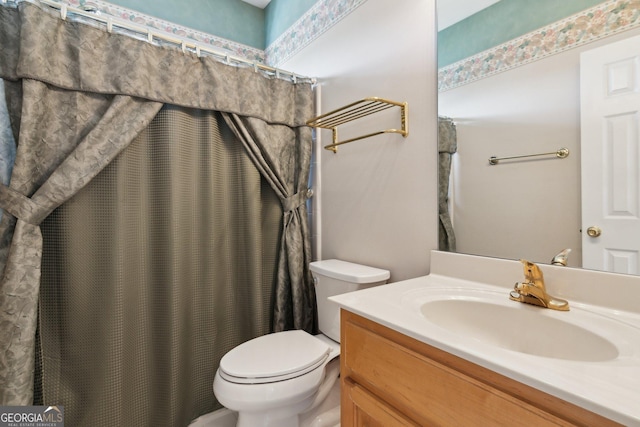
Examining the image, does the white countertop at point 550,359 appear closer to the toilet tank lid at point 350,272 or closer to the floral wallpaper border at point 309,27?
the toilet tank lid at point 350,272

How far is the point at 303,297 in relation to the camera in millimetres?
1767

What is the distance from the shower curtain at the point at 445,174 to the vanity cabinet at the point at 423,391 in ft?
1.79

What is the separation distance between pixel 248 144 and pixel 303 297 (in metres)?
0.93

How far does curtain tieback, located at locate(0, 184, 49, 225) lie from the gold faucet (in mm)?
1698

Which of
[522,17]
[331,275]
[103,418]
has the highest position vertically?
[522,17]

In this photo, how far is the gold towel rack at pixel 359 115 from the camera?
4.25 feet

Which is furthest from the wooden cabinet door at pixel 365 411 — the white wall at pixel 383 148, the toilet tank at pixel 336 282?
the white wall at pixel 383 148

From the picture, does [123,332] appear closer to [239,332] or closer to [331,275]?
[239,332]

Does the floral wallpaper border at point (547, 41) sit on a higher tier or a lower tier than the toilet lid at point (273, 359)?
higher

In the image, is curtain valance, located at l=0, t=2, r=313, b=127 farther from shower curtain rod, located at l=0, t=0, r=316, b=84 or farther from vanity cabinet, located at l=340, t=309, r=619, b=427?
vanity cabinet, located at l=340, t=309, r=619, b=427

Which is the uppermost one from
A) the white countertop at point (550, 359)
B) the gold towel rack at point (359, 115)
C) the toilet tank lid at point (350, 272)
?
the gold towel rack at point (359, 115)

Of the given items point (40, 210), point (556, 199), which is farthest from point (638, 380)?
point (40, 210)

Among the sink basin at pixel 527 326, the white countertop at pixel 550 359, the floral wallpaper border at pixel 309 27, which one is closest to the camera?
the white countertop at pixel 550 359

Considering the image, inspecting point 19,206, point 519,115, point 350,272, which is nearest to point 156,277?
point 19,206
